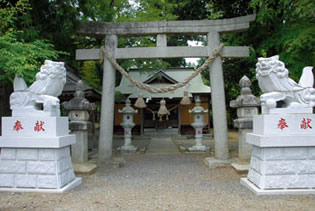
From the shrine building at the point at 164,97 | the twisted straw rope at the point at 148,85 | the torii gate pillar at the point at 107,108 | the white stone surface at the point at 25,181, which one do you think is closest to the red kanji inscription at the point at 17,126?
the white stone surface at the point at 25,181

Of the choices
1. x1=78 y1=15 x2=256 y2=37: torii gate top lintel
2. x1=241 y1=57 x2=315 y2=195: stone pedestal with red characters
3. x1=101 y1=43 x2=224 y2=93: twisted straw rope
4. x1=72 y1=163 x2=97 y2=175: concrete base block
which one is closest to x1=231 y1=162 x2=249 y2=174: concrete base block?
x1=241 y1=57 x2=315 y2=195: stone pedestal with red characters

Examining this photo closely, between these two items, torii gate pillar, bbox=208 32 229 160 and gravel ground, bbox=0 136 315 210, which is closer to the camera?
gravel ground, bbox=0 136 315 210

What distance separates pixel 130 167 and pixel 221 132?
290 centimetres

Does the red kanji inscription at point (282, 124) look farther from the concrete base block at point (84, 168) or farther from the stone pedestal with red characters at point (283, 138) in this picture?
the concrete base block at point (84, 168)

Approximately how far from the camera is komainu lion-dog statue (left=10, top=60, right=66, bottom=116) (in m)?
4.64

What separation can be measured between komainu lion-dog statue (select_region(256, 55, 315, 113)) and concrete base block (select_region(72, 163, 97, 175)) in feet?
14.5

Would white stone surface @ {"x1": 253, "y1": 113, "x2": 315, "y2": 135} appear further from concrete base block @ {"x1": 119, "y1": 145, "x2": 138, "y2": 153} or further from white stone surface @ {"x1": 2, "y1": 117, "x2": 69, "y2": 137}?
concrete base block @ {"x1": 119, "y1": 145, "x2": 138, "y2": 153}

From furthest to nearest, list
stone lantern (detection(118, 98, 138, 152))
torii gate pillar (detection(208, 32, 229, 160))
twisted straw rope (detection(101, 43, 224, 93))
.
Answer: stone lantern (detection(118, 98, 138, 152))
torii gate pillar (detection(208, 32, 229, 160))
twisted straw rope (detection(101, 43, 224, 93))

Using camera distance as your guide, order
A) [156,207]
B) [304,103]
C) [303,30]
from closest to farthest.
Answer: [156,207], [304,103], [303,30]

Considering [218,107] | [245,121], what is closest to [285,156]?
[245,121]

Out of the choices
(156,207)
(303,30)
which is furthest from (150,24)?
(156,207)

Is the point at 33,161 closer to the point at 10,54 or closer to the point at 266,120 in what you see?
the point at 10,54

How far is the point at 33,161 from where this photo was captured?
4.50 m

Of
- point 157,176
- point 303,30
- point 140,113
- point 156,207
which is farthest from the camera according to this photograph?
point 140,113
